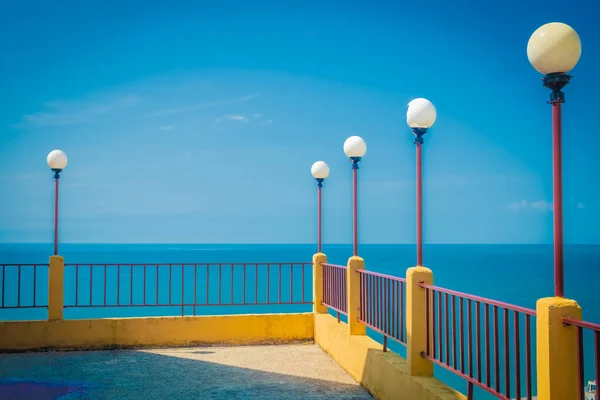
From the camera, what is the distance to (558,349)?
3.23 meters

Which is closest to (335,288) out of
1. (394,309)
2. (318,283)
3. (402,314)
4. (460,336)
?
(318,283)

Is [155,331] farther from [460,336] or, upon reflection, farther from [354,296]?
[460,336]

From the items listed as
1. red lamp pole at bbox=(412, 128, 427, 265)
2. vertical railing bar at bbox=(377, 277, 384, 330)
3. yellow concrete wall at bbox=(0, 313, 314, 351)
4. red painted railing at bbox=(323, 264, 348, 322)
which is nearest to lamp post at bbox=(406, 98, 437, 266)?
red lamp pole at bbox=(412, 128, 427, 265)

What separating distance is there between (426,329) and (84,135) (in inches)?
5014

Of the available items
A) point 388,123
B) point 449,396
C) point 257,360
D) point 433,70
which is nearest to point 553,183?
point 449,396

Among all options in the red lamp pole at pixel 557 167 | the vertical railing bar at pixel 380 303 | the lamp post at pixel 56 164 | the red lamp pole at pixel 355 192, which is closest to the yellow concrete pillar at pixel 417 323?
the vertical railing bar at pixel 380 303

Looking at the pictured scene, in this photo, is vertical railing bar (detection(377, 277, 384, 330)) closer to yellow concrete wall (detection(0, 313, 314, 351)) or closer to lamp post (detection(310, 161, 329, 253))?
yellow concrete wall (detection(0, 313, 314, 351))

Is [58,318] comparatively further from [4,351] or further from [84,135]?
[84,135]

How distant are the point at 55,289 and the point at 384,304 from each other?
5.24 metres

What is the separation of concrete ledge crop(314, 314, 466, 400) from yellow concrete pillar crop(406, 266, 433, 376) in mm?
104

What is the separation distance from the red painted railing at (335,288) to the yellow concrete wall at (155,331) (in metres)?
0.59

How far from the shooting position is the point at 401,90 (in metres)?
132

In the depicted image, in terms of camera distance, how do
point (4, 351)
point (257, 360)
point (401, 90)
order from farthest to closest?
point (401, 90) → point (4, 351) → point (257, 360)

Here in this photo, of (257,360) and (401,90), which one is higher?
(401,90)
